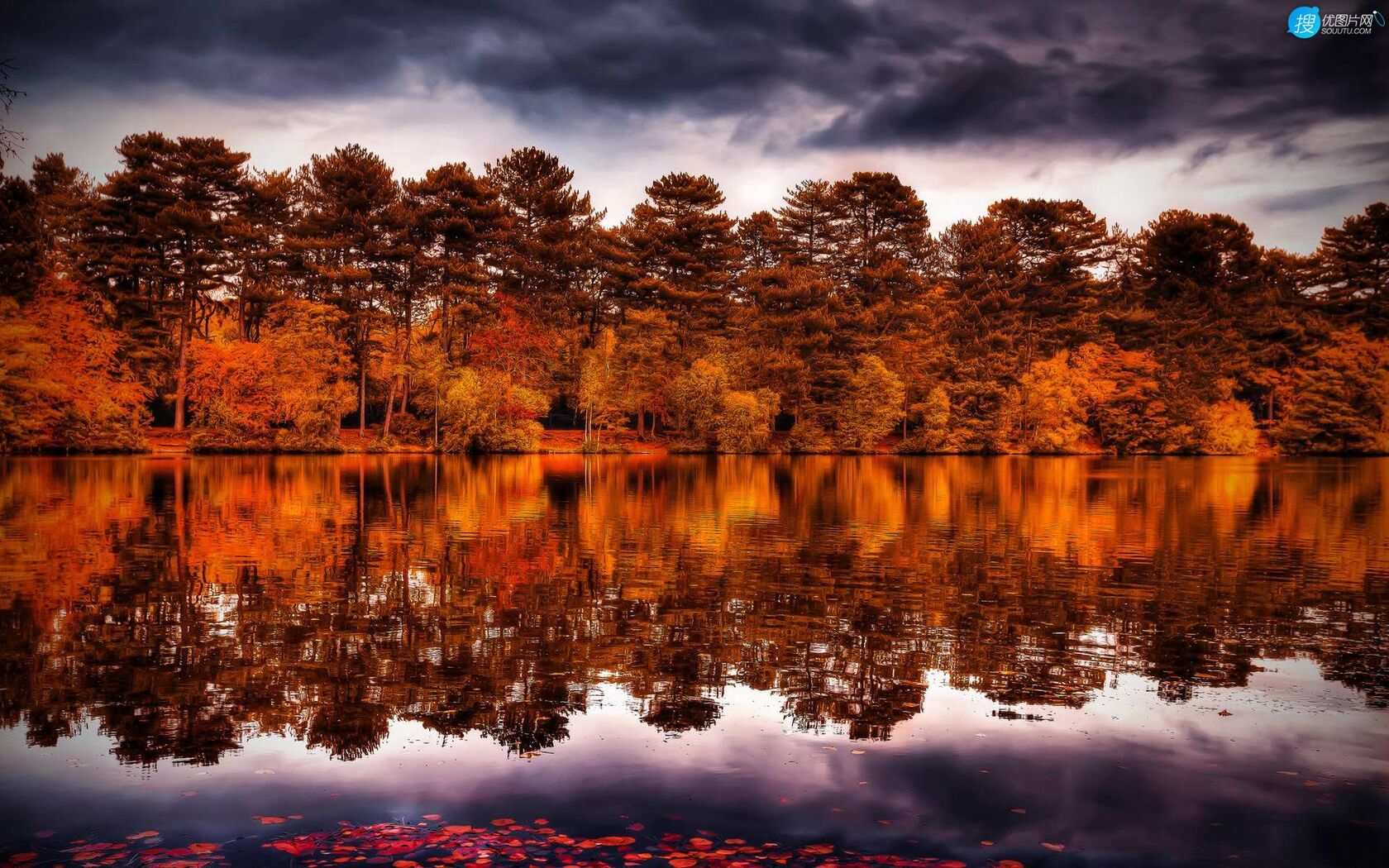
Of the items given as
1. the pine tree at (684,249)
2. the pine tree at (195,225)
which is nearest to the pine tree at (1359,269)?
the pine tree at (684,249)

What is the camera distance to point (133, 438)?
5838 cm

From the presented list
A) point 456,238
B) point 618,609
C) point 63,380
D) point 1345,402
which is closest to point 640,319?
point 456,238

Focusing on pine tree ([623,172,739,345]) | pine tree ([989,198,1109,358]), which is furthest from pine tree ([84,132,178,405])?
pine tree ([989,198,1109,358])

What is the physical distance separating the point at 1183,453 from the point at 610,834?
88519 mm

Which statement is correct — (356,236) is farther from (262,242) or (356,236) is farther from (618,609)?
(618,609)

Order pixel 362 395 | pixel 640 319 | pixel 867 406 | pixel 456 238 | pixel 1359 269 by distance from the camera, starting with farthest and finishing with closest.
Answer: pixel 1359 269, pixel 867 406, pixel 640 319, pixel 456 238, pixel 362 395

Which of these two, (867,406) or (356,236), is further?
(867,406)

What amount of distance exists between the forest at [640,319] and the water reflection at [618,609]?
33951 millimetres

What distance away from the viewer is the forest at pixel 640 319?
6131 cm

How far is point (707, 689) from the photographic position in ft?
32.3

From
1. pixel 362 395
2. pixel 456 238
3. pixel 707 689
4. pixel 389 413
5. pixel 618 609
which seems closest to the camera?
pixel 707 689

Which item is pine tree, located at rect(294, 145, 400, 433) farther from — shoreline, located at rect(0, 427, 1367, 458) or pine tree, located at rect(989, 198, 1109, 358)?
pine tree, located at rect(989, 198, 1109, 358)

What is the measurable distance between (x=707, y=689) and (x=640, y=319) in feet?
206

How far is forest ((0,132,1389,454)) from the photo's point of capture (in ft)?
201
